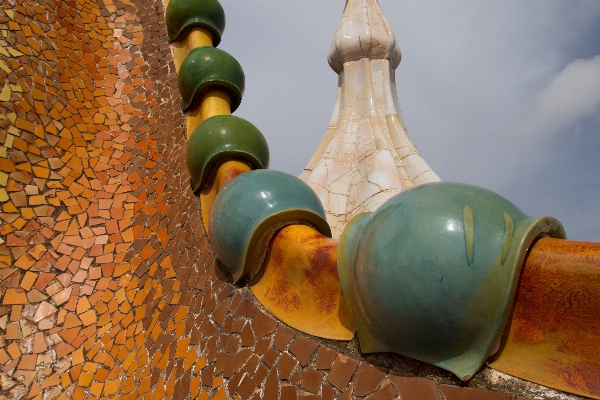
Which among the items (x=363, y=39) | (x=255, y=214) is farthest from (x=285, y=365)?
(x=363, y=39)

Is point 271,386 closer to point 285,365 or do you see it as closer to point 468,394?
point 285,365

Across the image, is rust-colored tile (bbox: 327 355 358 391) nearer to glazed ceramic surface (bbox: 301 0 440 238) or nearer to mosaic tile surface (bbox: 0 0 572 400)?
mosaic tile surface (bbox: 0 0 572 400)

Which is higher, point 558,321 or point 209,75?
point 558,321

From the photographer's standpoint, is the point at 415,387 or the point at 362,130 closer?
the point at 415,387

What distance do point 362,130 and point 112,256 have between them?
2978 mm

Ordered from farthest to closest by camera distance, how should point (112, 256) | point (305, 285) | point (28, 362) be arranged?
point (112, 256)
point (28, 362)
point (305, 285)

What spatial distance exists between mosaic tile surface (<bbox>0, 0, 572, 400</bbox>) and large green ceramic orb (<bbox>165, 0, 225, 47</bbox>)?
8.1 inches

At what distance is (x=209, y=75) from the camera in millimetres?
2465

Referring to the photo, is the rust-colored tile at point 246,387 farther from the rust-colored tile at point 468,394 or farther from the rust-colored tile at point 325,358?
the rust-colored tile at point 468,394

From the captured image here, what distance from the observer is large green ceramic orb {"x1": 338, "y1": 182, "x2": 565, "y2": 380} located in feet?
3.43

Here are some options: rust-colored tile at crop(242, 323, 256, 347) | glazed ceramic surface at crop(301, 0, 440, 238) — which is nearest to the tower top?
glazed ceramic surface at crop(301, 0, 440, 238)

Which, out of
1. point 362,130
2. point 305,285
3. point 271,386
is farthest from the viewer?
point 362,130

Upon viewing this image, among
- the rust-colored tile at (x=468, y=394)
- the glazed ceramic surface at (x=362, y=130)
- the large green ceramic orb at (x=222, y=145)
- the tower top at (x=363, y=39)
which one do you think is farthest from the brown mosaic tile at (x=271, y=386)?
the tower top at (x=363, y=39)

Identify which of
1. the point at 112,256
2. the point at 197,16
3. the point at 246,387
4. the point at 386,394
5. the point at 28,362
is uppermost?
the point at 197,16
